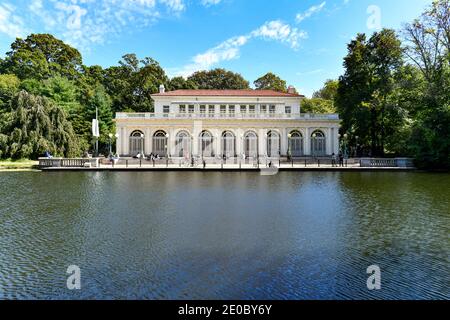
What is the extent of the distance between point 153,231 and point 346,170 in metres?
22.5

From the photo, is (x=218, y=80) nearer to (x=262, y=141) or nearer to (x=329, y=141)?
(x=262, y=141)

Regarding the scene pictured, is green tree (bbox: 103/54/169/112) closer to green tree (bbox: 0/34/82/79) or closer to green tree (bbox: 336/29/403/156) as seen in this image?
green tree (bbox: 0/34/82/79)

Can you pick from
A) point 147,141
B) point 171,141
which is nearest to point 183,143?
point 171,141

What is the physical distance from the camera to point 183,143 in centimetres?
4156

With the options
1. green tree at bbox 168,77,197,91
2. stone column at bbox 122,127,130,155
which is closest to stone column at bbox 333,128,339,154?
stone column at bbox 122,127,130,155

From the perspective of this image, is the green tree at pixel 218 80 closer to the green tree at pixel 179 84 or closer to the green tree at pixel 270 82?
the green tree at pixel 270 82

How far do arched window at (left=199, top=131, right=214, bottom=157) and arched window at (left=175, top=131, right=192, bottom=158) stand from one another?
1.43 meters

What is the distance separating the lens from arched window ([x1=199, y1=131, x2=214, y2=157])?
4147 centimetres

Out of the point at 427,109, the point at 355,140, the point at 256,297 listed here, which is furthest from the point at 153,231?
the point at 355,140

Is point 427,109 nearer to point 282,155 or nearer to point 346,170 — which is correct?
point 346,170

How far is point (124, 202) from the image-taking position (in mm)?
12594

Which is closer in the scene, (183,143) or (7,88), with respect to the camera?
(183,143)

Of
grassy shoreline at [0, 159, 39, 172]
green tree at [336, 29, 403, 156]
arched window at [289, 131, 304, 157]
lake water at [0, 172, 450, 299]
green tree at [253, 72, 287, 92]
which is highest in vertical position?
green tree at [253, 72, 287, 92]

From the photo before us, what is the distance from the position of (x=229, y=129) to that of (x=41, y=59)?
38.8 m
